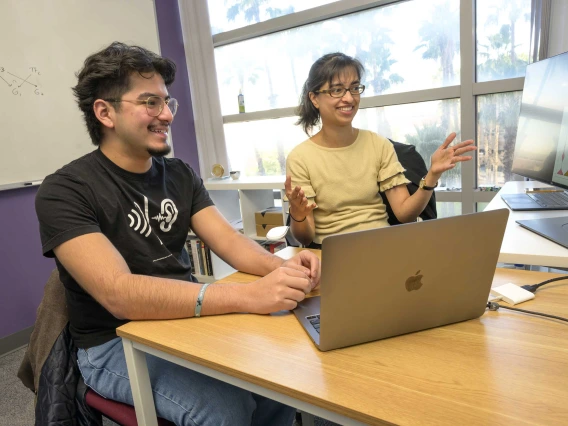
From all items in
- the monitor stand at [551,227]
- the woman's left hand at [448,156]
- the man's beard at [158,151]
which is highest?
the man's beard at [158,151]

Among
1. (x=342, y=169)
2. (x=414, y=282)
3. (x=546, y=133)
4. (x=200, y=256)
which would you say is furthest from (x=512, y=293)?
(x=200, y=256)

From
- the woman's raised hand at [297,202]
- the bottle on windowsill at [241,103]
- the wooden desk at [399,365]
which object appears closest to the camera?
the wooden desk at [399,365]

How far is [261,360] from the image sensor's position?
81 cm

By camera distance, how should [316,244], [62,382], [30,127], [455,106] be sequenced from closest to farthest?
[62,382]
[316,244]
[30,127]
[455,106]

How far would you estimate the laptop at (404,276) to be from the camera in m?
0.72

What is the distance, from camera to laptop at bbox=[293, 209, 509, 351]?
72 centimetres

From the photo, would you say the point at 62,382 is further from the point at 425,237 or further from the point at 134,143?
the point at 425,237

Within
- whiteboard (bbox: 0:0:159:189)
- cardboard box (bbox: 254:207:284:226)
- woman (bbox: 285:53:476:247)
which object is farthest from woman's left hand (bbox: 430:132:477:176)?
whiteboard (bbox: 0:0:159:189)

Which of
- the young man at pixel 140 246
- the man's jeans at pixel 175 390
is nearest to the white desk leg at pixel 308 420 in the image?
the young man at pixel 140 246

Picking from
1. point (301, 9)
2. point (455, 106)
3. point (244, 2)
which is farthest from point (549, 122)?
point (244, 2)

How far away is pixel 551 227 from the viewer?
4.33 ft

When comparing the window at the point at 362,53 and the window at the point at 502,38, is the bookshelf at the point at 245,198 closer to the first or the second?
the window at the point at 362,53

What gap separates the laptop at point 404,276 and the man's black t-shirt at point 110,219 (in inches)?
27.7

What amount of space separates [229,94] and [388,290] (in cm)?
335
